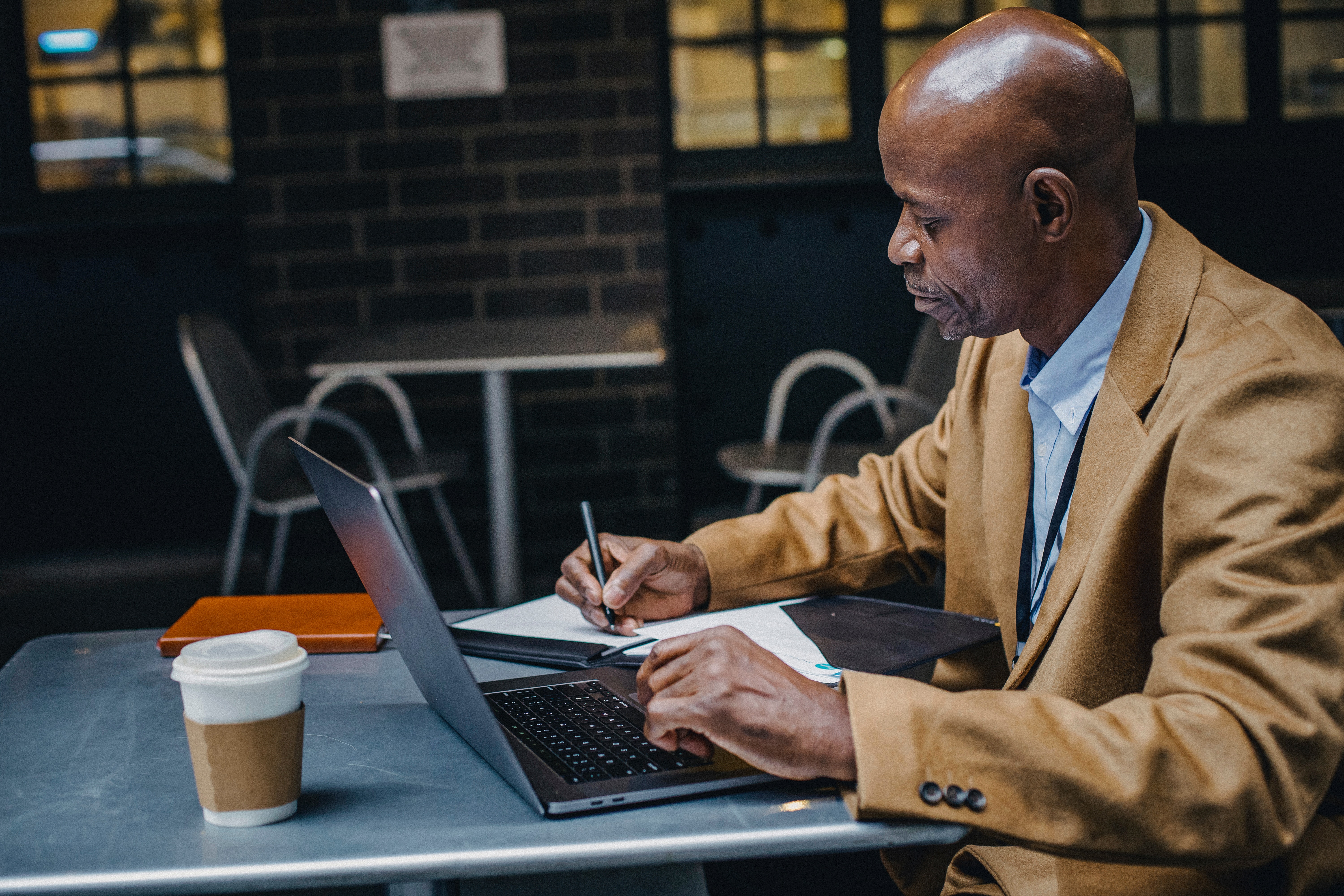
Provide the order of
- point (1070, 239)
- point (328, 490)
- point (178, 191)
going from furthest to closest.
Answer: point (178, 191), point (1070, 239), point (328, 490)

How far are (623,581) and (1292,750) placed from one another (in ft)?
2.11

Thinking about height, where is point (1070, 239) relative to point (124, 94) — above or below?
below

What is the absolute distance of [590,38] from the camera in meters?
4.02

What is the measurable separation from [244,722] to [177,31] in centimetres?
407

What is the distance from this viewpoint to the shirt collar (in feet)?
3.80

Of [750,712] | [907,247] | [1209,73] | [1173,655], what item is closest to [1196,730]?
[1173,655]

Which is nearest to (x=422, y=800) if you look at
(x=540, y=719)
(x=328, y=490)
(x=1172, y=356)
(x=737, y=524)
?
(x=540, y=719)

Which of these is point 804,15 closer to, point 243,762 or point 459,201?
point 459,201

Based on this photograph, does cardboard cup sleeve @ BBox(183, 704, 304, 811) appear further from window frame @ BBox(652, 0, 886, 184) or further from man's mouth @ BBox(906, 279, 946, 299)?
window frame @ BBox(652, 0, 886, 184)

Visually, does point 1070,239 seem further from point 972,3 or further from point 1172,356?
point 972,3

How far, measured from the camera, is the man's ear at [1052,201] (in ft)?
3.50

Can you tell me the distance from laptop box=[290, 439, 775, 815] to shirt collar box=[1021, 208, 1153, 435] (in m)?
0.51

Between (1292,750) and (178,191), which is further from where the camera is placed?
(178,191)

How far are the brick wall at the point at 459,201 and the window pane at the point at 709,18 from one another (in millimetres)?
289
